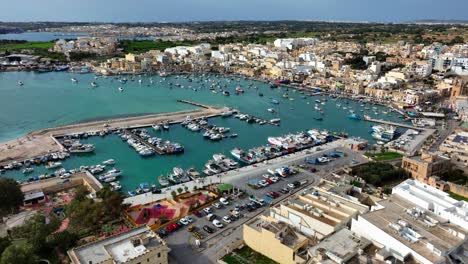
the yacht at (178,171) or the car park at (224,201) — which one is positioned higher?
the car park at (224,201)

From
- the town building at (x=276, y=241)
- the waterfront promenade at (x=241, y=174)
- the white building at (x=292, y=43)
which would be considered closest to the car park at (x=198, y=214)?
the waterfront promenade at (x=241, y=174)

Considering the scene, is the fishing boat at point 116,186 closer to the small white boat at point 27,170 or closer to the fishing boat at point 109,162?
the fishing boat at point 109,162

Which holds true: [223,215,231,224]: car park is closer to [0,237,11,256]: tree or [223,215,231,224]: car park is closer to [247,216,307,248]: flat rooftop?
[247,216,307,248]: flat rooftop

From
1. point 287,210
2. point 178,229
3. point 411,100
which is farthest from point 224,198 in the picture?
point 411,100

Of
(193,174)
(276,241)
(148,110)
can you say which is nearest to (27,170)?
(193,174)

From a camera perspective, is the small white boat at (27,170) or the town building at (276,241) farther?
the small white boat at (27,170)

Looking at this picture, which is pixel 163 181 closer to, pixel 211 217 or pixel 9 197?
pixel 211 217

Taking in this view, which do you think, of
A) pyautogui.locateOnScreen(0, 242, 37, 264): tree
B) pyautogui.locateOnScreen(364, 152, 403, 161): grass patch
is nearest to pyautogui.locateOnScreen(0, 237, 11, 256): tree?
pyautogui.locateOnScreen(0, 242, 37, 264): tree
